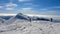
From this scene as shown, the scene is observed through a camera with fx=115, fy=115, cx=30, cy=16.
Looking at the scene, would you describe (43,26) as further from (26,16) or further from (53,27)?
(26,16)

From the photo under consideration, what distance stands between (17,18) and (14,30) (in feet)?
0.77

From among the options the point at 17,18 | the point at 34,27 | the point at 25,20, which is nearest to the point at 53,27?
the point at 34,27

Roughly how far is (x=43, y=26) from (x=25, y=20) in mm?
318

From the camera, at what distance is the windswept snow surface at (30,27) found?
177cm

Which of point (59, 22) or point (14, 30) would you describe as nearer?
point (14, 30)

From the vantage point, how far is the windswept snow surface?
177cm

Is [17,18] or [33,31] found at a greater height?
[17,18]

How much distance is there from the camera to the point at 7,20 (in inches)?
76.1

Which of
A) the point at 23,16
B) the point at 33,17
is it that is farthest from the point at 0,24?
the point at 33,17

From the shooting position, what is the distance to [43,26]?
1.86 metres

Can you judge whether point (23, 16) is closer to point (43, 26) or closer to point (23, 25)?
point (23, 25)

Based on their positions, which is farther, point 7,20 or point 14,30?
point 7,20

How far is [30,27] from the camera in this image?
1.83m

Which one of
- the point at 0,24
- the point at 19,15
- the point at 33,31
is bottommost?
the point at 33,31
